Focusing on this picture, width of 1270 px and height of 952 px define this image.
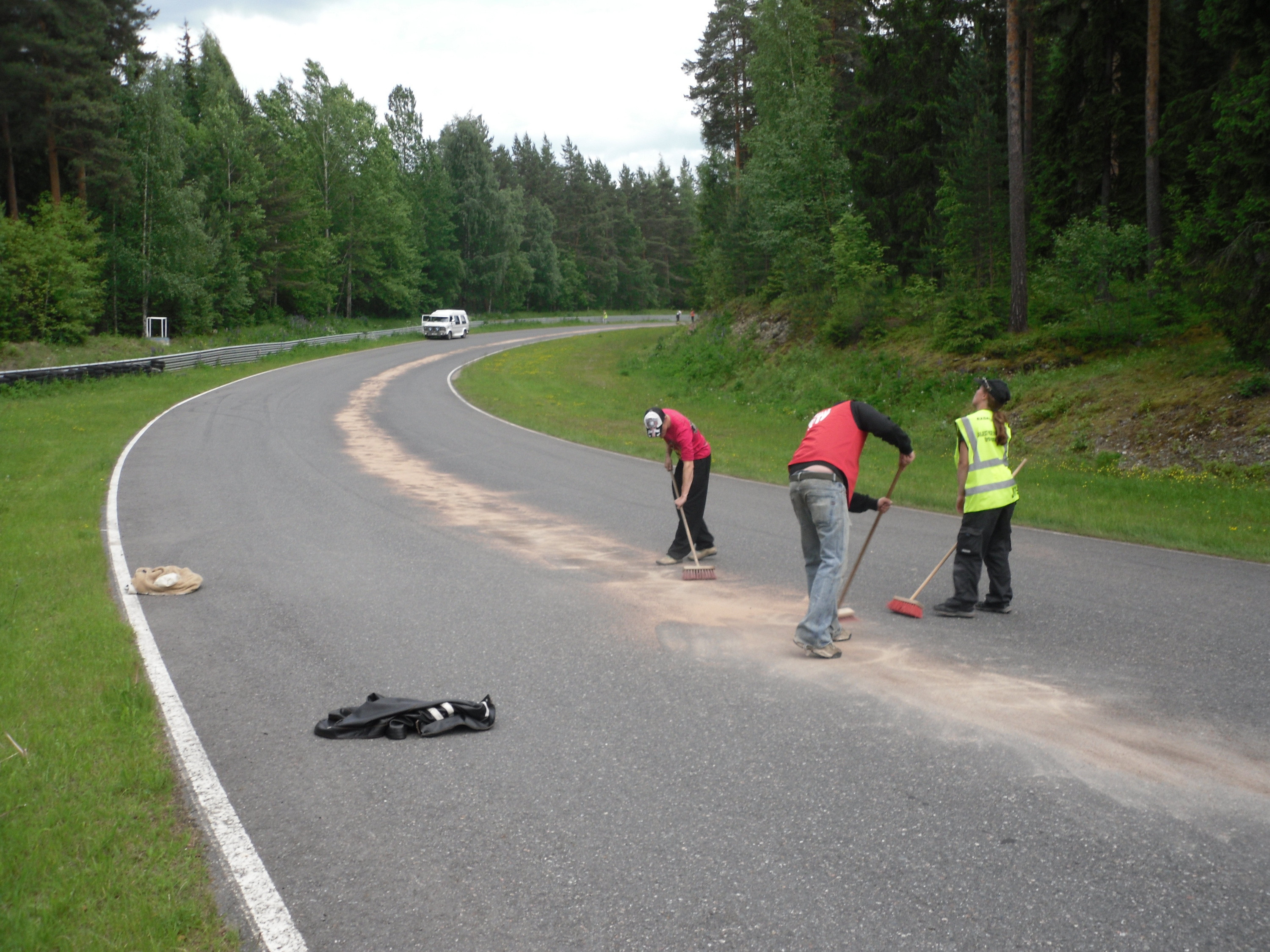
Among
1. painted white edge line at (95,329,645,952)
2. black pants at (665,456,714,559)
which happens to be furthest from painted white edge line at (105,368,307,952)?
black pants at (665,456,714,559)

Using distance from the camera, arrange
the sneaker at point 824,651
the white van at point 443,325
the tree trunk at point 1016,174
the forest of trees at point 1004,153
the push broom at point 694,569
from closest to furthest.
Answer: the sneaker at point 824,651
the push broom at point 694,569
the forest of trees at point 1004,153
the tree trunk at point 1016,174
the white van at point 443,325

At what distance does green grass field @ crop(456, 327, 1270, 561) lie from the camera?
1115cm

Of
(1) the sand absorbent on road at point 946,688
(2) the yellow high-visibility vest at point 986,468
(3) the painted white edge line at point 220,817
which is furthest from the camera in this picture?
(2) the yellow high-visibility vest at point 986,468

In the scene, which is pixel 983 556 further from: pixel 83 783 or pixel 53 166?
pixel 53 166

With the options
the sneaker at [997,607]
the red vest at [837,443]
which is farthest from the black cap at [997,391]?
the sneaker at [997,607]

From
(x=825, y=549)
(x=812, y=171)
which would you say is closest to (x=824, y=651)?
(x=825, y=549)

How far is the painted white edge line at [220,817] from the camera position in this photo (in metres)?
3.48

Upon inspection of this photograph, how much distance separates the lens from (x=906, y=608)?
7.45 m

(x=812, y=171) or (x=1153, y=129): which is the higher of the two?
(x=812, y=171)

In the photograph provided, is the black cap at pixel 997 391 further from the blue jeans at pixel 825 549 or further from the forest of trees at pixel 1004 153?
the forest of trees at pixel 1004 153

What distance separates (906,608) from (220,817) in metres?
5.33

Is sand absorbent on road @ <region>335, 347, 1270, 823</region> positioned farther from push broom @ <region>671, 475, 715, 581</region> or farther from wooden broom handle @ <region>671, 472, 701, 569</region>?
wooden broom handle @ <region>671, 472, 701, 569</region>

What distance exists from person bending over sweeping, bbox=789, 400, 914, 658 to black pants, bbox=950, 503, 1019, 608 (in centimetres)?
137

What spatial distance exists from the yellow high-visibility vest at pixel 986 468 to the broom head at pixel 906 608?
935 mm
